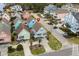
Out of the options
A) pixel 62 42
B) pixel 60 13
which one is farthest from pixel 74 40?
pixel 60 13

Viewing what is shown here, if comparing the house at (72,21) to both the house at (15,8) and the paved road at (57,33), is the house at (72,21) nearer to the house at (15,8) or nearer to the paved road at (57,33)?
the paved road at (57,33)

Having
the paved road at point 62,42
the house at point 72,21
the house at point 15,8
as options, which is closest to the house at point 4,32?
the house at point 15,8

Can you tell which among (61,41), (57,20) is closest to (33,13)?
(57,20)

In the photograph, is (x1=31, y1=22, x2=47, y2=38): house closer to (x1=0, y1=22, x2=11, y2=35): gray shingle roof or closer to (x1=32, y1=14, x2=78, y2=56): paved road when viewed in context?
(x1=32, y1=14, x2=78, y2=56): paved road

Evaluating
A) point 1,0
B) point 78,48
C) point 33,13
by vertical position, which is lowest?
point 78,48

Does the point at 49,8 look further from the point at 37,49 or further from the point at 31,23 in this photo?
the point at 37,49

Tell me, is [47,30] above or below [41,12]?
below

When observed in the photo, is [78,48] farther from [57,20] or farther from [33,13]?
[33,13]
